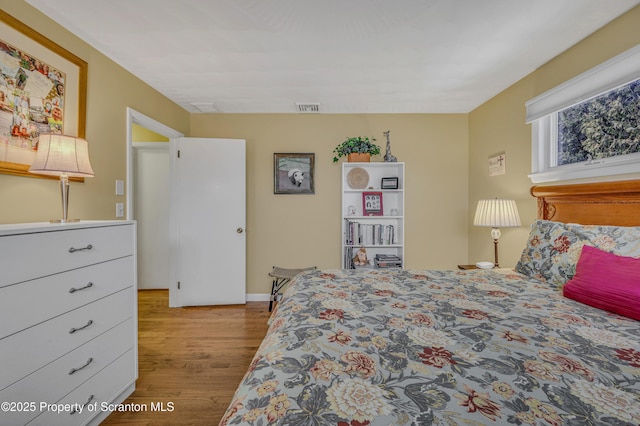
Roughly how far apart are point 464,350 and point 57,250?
180cm

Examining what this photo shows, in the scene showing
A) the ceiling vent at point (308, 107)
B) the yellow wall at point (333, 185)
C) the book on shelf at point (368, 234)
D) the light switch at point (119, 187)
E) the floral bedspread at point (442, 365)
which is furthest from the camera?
the yellow wall at point (333, 185)

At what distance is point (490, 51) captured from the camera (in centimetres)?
207

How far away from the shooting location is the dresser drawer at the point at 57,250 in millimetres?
1069

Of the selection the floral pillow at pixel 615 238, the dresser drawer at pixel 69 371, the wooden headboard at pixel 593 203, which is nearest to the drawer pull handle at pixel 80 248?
the dresser drawer at pixel 69 371

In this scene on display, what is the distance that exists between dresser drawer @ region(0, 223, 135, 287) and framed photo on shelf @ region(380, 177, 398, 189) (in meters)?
2.58

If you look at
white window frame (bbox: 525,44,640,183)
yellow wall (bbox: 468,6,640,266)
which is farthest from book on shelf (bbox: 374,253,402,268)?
white window frame (bbox: 525,44,640,183)

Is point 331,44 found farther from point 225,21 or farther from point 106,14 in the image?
point 106,14

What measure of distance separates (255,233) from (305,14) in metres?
2.48

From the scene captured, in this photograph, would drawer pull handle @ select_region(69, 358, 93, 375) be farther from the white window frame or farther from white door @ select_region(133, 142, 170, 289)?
the white window frame

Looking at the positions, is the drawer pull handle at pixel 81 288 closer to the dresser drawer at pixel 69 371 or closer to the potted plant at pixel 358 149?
the dresser drawer at pixel 69 371

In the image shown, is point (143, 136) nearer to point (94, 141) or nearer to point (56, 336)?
point (94, 141)

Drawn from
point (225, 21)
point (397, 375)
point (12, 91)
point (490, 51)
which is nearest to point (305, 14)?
point (225, 21)

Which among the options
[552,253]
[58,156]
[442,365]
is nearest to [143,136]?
[58,156]

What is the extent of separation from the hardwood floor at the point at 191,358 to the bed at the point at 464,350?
0.91 metres
